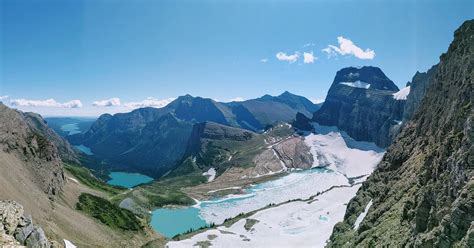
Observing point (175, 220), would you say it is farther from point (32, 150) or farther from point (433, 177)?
point (433, 177)

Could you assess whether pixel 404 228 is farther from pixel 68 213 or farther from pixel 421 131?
pixel 68 213

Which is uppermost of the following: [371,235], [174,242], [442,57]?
[442,57]

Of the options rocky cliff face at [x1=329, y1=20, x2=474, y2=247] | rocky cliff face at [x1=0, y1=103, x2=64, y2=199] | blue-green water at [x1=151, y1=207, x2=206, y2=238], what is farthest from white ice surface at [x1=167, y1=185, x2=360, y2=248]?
rocky cliff face at [x1=0, y1=103, x2=64, y2=199]

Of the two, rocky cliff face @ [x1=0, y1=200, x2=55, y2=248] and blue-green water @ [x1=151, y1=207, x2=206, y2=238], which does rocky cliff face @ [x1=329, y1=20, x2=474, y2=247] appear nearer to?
rocky cliff face @ [x1=0, y1=200, x2=55, y2=248]

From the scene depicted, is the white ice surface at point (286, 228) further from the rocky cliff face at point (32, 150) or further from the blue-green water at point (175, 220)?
the rocky cliff face at point (32, 150)

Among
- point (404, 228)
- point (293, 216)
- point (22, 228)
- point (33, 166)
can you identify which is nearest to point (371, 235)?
point (404, 228)

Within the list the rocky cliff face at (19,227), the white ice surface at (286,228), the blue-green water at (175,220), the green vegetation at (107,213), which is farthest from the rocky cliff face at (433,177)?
the blue-green water at (175,220)
